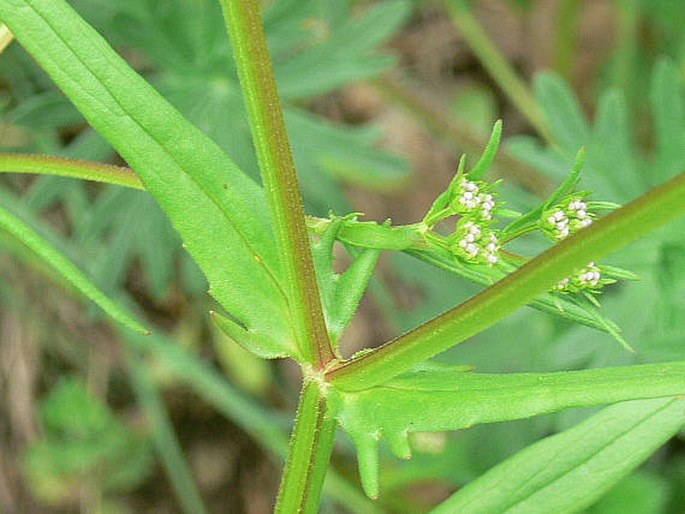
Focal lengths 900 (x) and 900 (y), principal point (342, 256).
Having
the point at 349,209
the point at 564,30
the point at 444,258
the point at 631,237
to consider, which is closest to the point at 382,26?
the point at 349,209

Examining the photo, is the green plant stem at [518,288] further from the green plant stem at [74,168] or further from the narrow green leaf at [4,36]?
the narrow green leaf at [4,36]

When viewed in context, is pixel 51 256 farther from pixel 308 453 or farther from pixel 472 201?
pixel 472 201

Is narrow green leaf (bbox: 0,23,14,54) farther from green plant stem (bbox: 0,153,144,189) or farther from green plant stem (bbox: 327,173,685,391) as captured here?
green plant stem (bbox: 327,173,685,391)

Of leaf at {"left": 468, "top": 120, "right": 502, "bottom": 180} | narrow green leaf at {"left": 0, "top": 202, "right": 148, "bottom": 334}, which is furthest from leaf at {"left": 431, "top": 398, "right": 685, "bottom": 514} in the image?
narrow green leaf at {"left": 0, "top": 202, "right": 148, "bottom": 334}

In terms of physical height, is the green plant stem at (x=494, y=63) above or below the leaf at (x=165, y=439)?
Answer: above

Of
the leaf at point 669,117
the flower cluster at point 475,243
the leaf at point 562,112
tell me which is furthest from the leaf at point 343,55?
the flower cluster at point 475,243

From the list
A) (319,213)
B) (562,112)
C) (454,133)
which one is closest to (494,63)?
(454,133)
